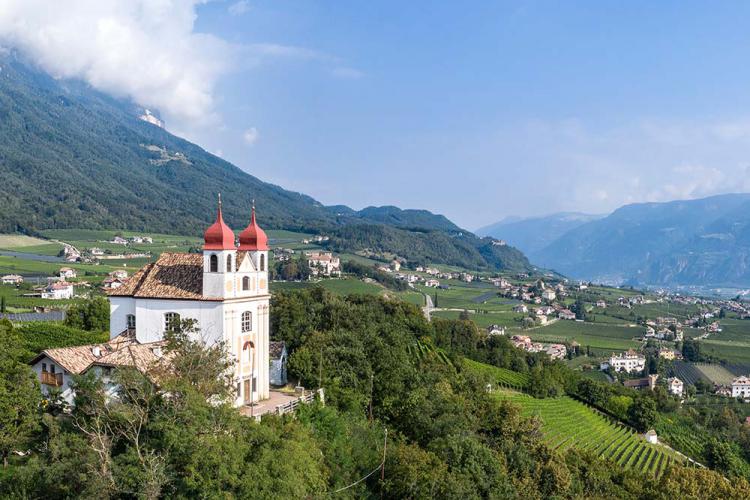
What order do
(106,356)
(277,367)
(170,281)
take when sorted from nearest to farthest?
(106,356) → (170,281) → (277,367)

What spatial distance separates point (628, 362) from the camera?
118625 millimetres

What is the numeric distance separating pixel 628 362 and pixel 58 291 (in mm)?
91132

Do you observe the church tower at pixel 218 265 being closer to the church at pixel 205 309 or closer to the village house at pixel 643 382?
the church at pixel 205 309

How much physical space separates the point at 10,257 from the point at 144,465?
128 metres

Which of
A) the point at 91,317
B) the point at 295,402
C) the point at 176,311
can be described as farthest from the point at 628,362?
the point at 176,311

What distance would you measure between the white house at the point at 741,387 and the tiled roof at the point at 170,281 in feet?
313

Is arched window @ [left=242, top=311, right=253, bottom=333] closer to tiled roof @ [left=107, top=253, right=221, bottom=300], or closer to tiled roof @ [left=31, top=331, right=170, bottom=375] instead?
tiled roof @ [left=107, top=253, right=221, bottom=300]

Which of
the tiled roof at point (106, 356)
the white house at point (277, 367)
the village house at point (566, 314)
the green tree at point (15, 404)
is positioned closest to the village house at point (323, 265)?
the village house at point (566, 314)

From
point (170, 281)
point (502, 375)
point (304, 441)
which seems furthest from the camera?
point (502, 375)

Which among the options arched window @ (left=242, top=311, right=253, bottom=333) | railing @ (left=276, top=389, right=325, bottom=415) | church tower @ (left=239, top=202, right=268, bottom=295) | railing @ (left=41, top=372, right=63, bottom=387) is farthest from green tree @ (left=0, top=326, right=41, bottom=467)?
church tower @ (left=239, top=202, right=268, bottom=295)

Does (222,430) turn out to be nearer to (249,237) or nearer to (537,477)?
(249,237)

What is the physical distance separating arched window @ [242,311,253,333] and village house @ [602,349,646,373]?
89.4 m

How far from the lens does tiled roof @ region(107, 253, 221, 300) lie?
37969 millimetres

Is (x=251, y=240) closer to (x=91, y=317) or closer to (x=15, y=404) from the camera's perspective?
(x=15, y=404)
